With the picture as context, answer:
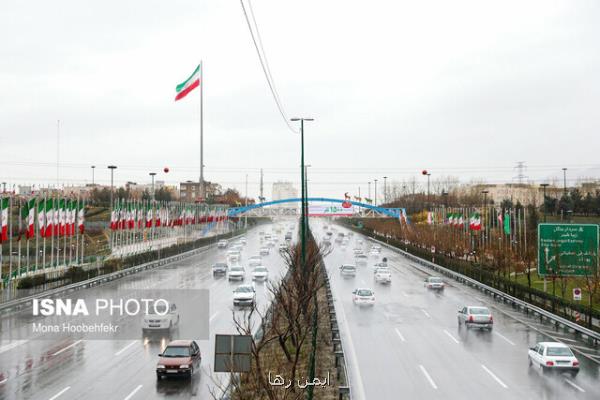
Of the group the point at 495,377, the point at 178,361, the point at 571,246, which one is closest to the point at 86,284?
the point at 178,361

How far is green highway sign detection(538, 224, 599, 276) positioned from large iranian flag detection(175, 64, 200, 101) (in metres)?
62.8

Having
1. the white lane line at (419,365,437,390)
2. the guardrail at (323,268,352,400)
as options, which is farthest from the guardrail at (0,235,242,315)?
the white lane line at (419,365,437,390)

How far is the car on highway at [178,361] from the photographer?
22.4m

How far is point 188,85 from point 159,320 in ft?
216

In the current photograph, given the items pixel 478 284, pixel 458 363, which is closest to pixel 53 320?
pixel 458 363

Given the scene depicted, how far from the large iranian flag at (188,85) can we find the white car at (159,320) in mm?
61107

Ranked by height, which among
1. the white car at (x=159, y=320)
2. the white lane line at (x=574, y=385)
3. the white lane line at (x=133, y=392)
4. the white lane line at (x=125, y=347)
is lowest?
the white lane line at (x=574, y=385)

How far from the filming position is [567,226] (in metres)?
36.8

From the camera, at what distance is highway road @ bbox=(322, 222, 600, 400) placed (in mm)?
21656

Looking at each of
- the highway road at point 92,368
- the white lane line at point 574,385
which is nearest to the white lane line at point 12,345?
the highway road at point 92,368

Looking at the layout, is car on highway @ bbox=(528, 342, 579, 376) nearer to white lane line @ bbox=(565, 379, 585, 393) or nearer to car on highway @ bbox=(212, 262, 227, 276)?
white lane line @ bbox=(565, 379, 585, 393)

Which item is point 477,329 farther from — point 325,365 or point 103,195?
point 103,195

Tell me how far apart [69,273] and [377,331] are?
26736 millimetres

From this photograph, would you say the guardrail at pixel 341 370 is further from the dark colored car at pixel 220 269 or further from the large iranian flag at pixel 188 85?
the large iranian flag at pixel 188 85
